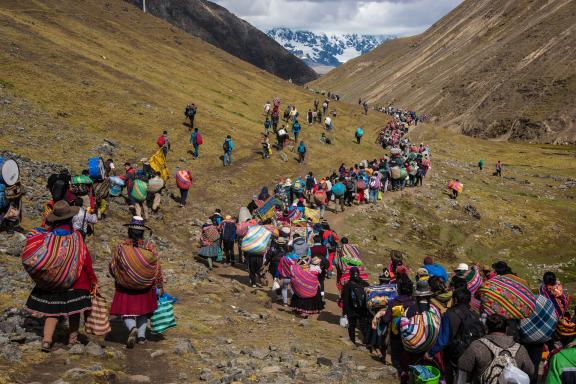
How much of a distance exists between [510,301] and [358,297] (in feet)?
13.5

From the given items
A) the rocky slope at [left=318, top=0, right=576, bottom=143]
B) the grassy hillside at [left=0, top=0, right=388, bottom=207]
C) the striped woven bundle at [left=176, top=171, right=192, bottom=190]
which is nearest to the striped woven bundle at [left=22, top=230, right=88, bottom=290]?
the striped woven bundle at [left=176, top=171, right=192, bottom=190]

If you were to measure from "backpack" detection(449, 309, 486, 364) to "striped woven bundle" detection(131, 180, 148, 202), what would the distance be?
1481 cm

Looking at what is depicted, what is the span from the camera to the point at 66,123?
31.1m

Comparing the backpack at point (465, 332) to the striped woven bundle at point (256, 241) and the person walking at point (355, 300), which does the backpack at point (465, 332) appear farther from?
the striped woven bundle at point (256, 241)

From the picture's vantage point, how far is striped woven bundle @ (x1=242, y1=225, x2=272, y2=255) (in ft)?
50.8

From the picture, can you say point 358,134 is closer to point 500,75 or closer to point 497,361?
point 497,361

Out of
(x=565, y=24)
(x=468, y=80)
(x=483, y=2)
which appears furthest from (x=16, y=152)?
(x=483, y=2)

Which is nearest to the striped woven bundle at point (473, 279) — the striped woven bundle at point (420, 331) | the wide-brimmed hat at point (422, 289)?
the wide-brimmed hat at point (422, 289)

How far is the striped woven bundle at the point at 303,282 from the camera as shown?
545 inches

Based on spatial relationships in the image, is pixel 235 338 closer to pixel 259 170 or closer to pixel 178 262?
pixel 178 262

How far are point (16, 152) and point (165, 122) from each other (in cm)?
1525

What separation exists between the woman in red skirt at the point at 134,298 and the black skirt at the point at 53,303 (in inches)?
29.7

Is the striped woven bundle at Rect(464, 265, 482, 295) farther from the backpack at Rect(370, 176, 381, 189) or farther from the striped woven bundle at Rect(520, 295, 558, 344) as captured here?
the backpack at Rect(370, 176, 381, 189)

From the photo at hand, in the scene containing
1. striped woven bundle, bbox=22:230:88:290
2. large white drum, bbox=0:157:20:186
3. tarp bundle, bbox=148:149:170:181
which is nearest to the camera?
striped woven bundle, bbox=22:230:88:290
